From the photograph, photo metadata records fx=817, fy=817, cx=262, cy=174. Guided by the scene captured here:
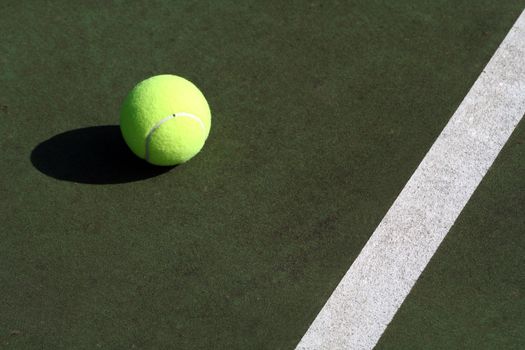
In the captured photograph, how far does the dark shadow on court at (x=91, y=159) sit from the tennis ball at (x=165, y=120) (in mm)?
284

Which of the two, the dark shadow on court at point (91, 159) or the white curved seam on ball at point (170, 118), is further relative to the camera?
the dark shadow on court at point (91, 159)

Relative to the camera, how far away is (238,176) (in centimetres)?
701

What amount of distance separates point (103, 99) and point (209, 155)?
1.15 m

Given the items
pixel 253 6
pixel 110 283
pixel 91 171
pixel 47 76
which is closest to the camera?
pixel 110 283

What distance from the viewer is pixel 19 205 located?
266 inches

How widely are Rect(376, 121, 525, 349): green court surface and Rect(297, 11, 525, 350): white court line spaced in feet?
0.35

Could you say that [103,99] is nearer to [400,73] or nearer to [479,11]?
[400,73]

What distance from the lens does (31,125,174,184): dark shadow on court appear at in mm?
6977

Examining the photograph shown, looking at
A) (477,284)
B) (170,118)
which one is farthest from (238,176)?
(477,284)

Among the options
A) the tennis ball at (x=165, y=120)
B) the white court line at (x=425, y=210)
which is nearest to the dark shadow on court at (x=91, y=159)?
the tennis ball at (x=165, y=120)

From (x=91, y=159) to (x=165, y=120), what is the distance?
0.95 m

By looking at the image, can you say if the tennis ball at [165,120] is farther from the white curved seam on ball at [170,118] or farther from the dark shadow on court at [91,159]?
the dark shadow on court at [91,159]

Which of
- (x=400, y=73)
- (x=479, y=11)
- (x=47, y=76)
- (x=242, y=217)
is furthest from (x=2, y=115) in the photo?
(x=479, y=11)

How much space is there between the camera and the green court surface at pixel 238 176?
6.26 metres
